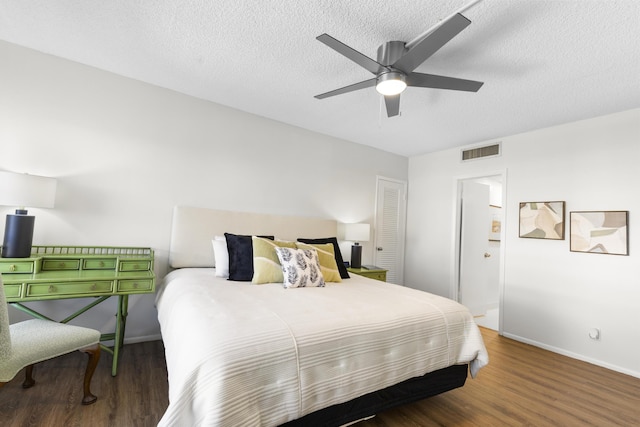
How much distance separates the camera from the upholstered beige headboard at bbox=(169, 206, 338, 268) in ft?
9.93

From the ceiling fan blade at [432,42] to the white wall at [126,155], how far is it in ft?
7.15

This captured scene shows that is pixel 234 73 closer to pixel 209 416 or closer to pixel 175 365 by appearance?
pixel 175 365

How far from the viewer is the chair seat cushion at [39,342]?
155cm

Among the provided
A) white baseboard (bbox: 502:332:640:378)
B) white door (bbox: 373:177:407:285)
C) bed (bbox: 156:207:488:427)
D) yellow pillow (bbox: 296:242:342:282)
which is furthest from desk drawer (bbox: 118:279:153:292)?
white baseboard (bbox: 502:332:640:378)

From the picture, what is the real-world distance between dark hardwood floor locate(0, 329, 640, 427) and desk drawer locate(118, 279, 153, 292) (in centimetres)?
66

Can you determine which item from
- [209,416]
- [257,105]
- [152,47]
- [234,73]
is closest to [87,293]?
[209,416]

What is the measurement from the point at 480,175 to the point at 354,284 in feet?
9.05

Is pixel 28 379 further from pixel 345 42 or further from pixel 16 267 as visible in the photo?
pixel 345 42

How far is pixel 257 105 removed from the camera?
3.34 metres

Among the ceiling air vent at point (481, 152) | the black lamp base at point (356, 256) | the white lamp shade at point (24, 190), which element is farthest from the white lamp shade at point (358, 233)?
the white lamp shade at point (24, 190)

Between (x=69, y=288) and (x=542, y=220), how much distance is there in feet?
15.4

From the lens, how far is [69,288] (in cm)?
211

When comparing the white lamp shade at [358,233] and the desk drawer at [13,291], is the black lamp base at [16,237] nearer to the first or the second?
the desk drawer at [13,291]

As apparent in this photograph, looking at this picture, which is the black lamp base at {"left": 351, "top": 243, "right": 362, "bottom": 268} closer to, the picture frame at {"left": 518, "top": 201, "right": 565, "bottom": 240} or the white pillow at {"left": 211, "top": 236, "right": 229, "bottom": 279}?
the white pillow at {"left": 211, "top": 236, "right": 229, "bottom": 279}
